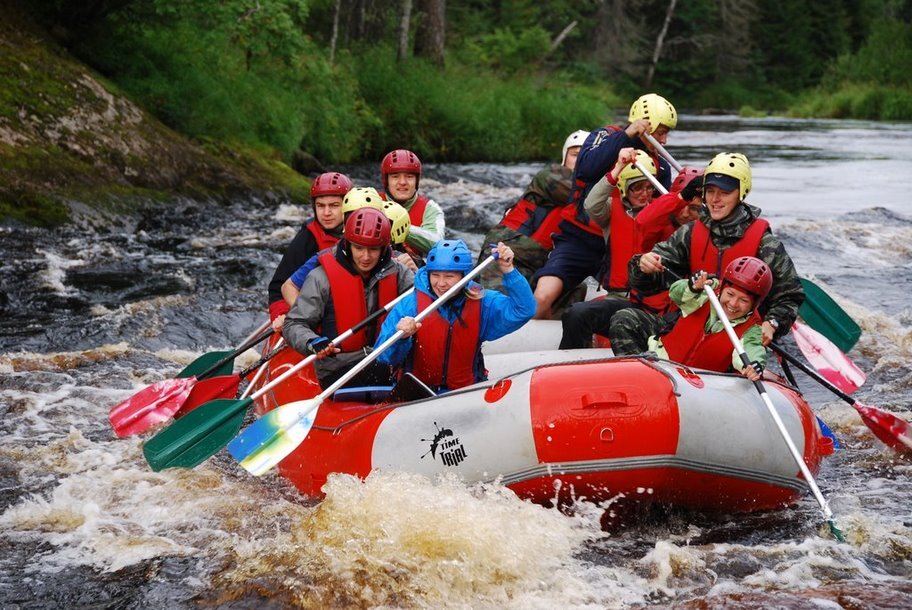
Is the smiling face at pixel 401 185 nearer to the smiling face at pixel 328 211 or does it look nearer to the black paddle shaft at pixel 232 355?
the smiling face at pixel 328 211

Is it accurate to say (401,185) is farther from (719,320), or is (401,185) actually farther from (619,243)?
(719,320)

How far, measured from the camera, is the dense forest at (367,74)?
604 inches

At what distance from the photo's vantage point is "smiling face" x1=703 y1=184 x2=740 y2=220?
238 inches

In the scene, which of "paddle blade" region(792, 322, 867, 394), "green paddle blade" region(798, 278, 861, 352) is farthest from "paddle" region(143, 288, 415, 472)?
"green paddle blade" region(798, 278, 861, 352)

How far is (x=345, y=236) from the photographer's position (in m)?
5.94

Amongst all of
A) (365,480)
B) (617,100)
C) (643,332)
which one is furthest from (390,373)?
(617,100)

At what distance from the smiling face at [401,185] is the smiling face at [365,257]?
168cm

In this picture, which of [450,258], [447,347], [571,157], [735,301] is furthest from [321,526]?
[571,157]

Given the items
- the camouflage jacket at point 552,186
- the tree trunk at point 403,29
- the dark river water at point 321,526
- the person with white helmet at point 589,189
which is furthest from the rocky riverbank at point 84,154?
the tree trunk at point 403,29

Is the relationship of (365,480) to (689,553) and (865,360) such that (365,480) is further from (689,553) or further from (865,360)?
(865,360)

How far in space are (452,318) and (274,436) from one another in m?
1.07

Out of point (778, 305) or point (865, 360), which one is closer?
point (778, 305)

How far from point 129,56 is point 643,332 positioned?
36.8 ft

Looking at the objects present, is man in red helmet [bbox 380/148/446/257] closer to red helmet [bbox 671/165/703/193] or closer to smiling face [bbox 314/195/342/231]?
smiling face [bbox 314/195/342/231]
